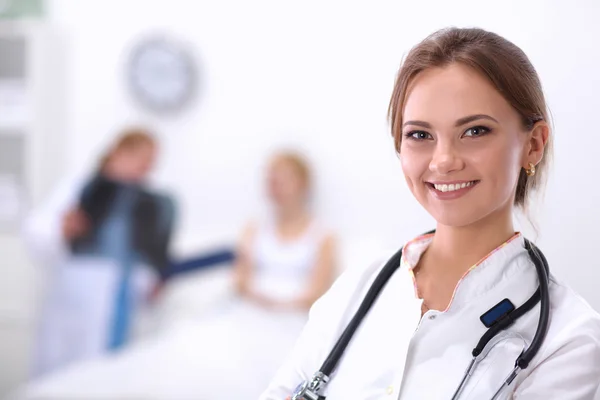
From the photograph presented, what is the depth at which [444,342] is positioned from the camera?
2.93 feet

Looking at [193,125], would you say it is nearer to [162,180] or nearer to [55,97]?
[162,180]

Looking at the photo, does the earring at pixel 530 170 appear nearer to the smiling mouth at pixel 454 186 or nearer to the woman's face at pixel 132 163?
the smiling mouth at pixel 454 186

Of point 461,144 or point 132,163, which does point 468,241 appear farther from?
point 132,163

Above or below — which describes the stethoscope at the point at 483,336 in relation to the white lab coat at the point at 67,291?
above

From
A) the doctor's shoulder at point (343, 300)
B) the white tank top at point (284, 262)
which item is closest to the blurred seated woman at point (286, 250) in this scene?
the white tank top at point (284, 262)

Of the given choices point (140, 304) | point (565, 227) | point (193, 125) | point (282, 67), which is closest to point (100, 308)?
point (140, 304)

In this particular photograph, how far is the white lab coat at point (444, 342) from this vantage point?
0.81 meters

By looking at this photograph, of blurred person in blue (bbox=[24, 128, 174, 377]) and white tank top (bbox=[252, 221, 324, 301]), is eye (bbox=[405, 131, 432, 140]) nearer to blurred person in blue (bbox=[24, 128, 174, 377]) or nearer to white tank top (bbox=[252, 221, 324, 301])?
white tank top (bbox=[252, 221, 324, 301])

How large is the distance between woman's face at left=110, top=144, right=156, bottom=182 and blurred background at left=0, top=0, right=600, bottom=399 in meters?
0.06

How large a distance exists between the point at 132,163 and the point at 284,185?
2.22 feet

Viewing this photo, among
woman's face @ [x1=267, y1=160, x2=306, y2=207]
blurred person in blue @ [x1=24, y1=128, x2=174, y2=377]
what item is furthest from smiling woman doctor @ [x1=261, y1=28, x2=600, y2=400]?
blurred person in blue @ [x1=24, y1=128, x2=174, y2=377]

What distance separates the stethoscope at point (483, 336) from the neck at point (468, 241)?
46 millimetres

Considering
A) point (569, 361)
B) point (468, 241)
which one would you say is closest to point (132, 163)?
point (468, 241)

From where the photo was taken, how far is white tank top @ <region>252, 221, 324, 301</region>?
295cm
